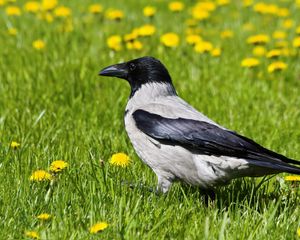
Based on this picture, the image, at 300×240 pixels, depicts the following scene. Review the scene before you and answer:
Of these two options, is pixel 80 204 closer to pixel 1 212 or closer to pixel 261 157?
pixel 1 212

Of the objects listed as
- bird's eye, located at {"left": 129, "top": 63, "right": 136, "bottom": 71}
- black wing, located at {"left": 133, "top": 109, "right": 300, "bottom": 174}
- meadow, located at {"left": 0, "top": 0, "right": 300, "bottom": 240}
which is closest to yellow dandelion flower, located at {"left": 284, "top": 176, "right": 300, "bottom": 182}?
meadow, located at {"left": 0, "top": 0, "right": 300, "bottom": 240}

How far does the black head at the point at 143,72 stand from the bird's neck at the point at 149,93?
0.10ft

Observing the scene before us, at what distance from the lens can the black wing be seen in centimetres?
367

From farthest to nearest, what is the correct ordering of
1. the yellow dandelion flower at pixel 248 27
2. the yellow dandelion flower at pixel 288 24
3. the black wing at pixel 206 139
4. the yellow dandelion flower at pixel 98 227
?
the yellow dandelion flower at pixel 288 24 → the yellow dandelion flower at pixel 248 27 → the black wing at pixel 206 139 → the yellow dandelion flower at pixel 98 227

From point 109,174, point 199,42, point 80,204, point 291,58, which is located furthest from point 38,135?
point 291,58

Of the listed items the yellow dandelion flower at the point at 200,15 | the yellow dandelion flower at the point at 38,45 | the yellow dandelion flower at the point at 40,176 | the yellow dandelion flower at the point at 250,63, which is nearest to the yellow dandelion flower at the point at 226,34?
the yellow dandelion flower at the point at 200,15

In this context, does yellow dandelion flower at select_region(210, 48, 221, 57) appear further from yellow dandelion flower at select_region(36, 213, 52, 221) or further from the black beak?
yellow dandelion flower at select_region(36, 213, 52, 221)

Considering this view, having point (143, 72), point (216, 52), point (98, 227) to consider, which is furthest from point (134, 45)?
point (98, 227)

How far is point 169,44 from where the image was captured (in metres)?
6.34

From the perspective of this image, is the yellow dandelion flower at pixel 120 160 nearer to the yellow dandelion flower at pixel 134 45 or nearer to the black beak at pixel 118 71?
the black beak at pixel 118 71

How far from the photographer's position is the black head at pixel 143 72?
14.6 ft

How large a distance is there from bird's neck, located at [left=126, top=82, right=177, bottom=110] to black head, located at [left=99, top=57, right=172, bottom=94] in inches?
1.2

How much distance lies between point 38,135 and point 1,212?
1.39m

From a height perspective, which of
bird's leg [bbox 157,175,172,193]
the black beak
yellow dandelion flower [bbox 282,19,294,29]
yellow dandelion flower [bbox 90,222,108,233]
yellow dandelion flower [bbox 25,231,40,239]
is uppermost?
the black beak
